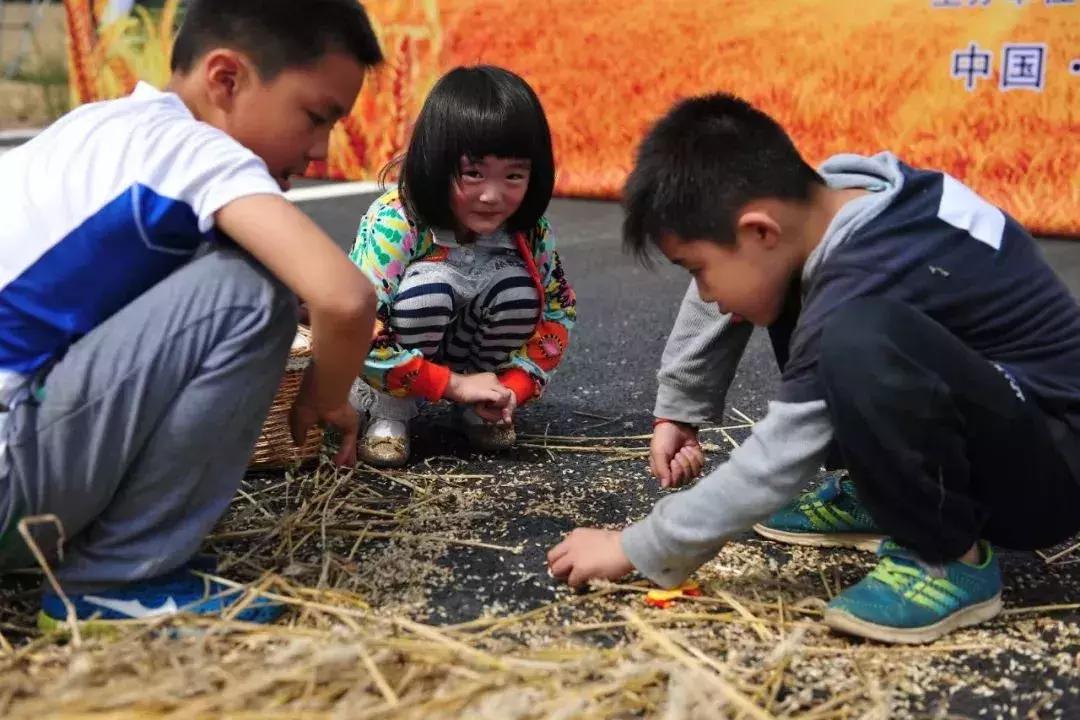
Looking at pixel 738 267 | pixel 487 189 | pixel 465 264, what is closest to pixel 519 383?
pixel 465 264

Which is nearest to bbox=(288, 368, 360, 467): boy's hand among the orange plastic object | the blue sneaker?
the blue sneaker

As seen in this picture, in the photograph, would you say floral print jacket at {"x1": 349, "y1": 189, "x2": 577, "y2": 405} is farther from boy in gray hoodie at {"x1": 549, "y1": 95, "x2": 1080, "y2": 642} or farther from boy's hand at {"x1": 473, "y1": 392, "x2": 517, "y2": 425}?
boy in gray hoodie at {"x1": 549, "y1": 95, "x2": 1080, "y2": 642}

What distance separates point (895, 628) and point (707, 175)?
0.61 metres

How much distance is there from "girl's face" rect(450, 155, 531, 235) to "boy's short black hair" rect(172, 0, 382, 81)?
584 mm

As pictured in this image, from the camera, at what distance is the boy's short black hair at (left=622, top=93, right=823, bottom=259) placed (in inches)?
60.6

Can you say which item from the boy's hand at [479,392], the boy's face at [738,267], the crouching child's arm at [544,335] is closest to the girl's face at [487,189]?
the crouching child's arm at [544,335]

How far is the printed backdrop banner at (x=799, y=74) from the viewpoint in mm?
4012

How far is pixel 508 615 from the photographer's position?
5.18ft

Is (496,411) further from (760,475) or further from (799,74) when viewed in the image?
(799,74)

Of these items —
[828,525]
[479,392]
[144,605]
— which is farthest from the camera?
[479,392]

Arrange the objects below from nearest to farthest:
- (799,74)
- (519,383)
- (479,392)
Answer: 1. (479,392)
2. (519,383)
3. (799,74)

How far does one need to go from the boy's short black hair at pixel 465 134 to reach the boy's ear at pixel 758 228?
0.72 metres

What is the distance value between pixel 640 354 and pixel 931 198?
148cm

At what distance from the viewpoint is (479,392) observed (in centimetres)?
224
